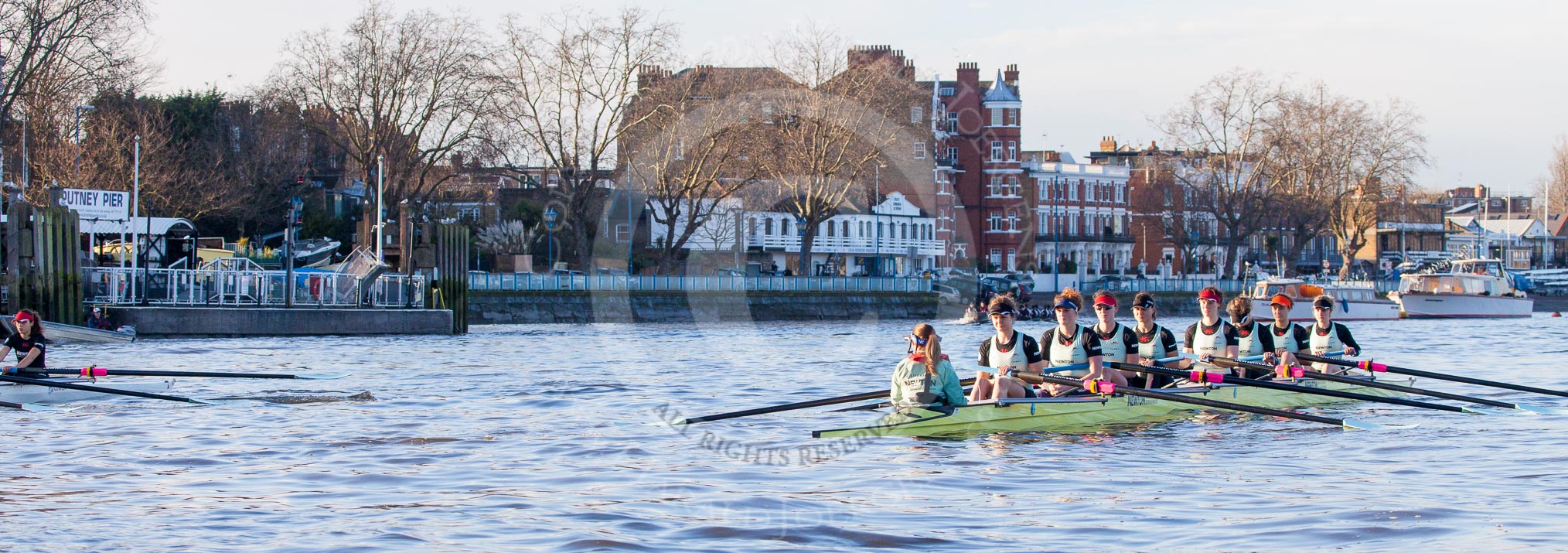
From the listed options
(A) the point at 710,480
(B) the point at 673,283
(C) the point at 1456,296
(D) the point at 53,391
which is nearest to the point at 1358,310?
(C) the point at 1456,296

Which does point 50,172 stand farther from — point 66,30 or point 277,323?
point 277,323

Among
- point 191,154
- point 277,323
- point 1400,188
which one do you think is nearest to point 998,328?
point 277,323

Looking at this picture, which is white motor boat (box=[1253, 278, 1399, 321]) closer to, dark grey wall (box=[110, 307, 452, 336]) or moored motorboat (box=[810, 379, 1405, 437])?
dark grey wall (box=[110, 307, 452, 336])

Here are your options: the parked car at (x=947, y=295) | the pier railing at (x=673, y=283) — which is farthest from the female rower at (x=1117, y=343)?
the parked car at (x=947, y=295)

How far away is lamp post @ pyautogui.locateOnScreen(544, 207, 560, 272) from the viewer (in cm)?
6219

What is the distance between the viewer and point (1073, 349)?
15828 mm

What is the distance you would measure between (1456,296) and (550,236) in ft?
119

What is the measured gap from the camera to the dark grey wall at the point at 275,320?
35125 mm

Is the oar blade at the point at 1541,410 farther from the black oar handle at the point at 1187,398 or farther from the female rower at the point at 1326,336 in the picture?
the black oar handle at the point at 1187,398

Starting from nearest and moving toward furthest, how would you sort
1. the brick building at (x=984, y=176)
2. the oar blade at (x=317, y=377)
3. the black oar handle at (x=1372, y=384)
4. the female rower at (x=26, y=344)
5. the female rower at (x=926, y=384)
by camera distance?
1. the female rower at (x=926, y=384)
2. the black oar handle at (x=1372, y=384)
3. the female rower at (x=26, y=344)
4. the oar blade at (x=317, y=377)
5. the brick building at (x=984, y=176)

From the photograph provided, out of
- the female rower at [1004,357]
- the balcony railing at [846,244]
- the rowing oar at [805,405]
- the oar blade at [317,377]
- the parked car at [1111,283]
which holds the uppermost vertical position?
the balcony railing at [846,244]

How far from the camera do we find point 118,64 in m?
41.8

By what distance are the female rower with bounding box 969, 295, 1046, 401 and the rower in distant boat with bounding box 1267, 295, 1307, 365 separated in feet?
14.9

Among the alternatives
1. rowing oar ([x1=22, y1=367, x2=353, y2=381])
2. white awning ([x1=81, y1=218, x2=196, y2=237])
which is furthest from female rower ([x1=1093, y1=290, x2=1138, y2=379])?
white awning ([x1=81, y1=218, x2=196, y2=237])
